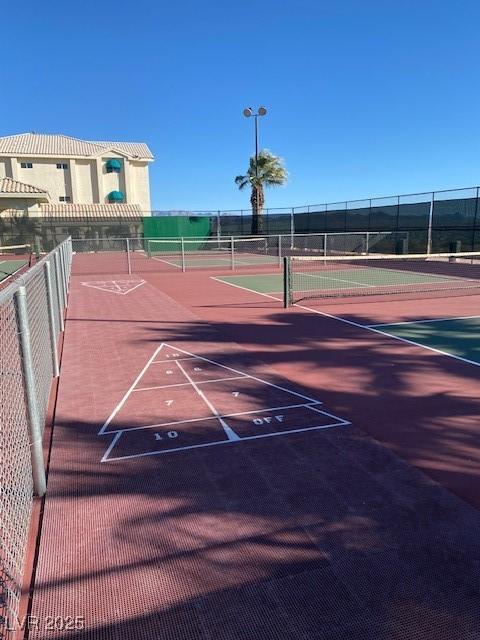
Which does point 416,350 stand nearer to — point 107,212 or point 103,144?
point 107,212

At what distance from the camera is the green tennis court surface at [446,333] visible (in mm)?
8273

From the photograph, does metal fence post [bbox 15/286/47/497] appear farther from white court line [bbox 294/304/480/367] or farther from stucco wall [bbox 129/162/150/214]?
stucco wall [bbox 129/162/150/214]

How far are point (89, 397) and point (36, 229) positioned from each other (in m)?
37.7

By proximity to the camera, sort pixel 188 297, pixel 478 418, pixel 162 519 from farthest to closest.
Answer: pixel 188 297 < pixel 478 418 < pixel 162 519

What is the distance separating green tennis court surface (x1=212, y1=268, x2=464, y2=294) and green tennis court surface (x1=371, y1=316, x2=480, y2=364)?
6.33 m

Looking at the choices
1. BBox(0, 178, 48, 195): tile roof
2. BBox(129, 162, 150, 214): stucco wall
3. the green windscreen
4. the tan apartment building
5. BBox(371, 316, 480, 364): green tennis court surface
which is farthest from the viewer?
BBox(129, 162, 150, 214): stucco wall

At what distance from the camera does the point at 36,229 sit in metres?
39.7

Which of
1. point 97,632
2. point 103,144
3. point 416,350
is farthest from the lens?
point 103,144

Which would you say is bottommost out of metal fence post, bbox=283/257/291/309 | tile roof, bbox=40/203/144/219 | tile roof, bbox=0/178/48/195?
metal fence post, bbox=283/257/291/309

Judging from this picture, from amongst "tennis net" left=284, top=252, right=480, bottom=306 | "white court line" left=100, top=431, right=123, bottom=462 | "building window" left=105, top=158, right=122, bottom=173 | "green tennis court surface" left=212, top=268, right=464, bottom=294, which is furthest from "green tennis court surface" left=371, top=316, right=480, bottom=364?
"building window" left=105, top=158, right=122, bottom=173

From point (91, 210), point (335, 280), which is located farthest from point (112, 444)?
point (91, 210)

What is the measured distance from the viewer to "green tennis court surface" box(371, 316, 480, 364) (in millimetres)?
8273

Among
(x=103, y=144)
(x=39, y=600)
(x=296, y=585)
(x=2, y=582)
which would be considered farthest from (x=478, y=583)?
(x=103, y=144)

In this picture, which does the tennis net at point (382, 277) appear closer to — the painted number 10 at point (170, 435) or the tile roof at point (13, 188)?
the painted number 10 at point (170, 435)
